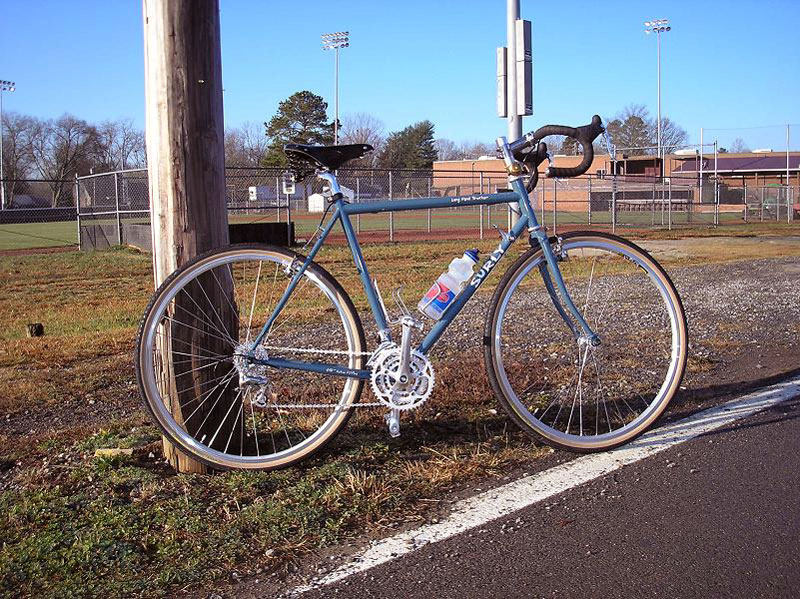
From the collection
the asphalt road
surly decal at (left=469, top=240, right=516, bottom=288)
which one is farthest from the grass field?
surly decal at (left=469, top=240, right=516, bottom=288)

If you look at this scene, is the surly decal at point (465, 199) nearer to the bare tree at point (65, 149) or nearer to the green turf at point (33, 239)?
the green turf at point (33, 239)

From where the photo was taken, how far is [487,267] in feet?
12.5

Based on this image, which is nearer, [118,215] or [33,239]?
[118,215]

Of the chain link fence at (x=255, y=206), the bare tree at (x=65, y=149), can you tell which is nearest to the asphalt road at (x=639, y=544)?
the chain link fence at (x=255, y=206)

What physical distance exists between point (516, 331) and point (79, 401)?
320 centimetres

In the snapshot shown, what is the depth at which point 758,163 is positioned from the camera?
78.8 m

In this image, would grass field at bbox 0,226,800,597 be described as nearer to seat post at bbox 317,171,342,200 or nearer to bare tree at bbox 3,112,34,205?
seat post at bbox 317,171,342,200

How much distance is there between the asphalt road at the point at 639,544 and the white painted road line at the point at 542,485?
0.05 metres

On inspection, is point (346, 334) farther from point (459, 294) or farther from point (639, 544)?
point (639, 544)

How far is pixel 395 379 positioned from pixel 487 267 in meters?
0.68

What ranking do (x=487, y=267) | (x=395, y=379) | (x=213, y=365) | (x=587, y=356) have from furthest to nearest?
(x=587, y=356), (x=487, y=267), (x=213, y=365), (x=395, y=379)

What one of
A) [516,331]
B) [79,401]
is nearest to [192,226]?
[79,401]

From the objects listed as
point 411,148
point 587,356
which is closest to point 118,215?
point 587,356

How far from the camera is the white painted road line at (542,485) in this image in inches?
112
